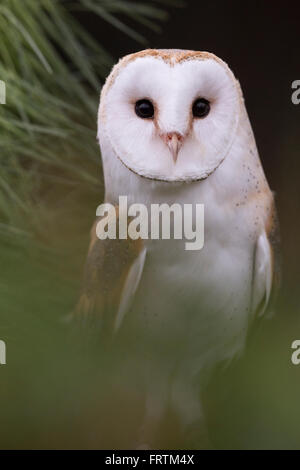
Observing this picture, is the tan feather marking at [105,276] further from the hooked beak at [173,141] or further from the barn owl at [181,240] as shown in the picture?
the hooked beak at [173,141]

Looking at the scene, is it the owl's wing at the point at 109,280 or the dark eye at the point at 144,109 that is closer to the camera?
the dark eye at the point at 144,109

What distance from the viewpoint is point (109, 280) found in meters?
1.22

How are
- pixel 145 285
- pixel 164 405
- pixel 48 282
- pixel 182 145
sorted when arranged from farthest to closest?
pixel 164 405, pixel 145 285, pixel 48 282, pixel 182 145

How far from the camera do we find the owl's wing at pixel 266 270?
1.22 metres

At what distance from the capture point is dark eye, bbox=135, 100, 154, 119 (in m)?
1.00

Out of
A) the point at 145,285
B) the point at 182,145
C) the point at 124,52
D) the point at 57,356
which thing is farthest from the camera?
the point at 124,52

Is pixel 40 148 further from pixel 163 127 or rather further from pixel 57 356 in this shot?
pixel 57 356

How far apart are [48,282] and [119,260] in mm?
133

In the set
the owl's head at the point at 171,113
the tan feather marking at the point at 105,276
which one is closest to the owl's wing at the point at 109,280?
the tan feather marking at the point at 105,276

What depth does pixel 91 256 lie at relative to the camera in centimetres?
127

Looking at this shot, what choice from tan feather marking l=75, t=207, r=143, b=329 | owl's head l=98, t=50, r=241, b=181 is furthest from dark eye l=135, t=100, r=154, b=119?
tan feather marking l=75, t=207, r=143, b=329

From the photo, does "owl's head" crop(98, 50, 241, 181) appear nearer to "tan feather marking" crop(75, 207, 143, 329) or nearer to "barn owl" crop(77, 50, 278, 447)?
"barn owl" crop(77, 50, 278, 447)

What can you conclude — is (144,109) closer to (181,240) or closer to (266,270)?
(181,240)

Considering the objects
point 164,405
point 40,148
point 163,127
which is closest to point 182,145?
point 163,127
